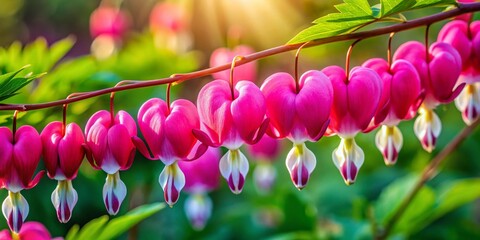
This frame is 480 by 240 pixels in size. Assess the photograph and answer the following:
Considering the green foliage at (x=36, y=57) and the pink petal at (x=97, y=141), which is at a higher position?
the green foliage at (x=36, y=57)

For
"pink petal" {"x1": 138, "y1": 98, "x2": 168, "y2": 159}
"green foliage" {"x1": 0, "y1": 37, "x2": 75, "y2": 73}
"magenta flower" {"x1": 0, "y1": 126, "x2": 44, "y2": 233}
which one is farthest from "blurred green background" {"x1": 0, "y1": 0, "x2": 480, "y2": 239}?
"pink petal" {"x1": 138, "y1": 98, "x2": 168, "y2": 159}

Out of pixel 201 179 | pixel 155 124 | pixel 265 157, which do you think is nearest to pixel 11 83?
pixel 155 124

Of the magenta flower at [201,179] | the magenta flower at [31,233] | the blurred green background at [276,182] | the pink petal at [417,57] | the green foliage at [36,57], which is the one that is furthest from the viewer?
the magenta flower at [201,179]

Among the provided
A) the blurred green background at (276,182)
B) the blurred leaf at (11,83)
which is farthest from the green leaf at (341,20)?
the blurred green background at (276,182)

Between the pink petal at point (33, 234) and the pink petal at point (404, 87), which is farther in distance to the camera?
the pink petal at point (33, 234)

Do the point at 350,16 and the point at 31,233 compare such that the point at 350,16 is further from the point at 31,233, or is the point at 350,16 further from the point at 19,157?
the point at 31,233

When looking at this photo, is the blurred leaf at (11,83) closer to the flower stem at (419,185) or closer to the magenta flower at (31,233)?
the magenta flower at (31,233)

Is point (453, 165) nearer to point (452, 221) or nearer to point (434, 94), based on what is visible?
point (452, 221)
